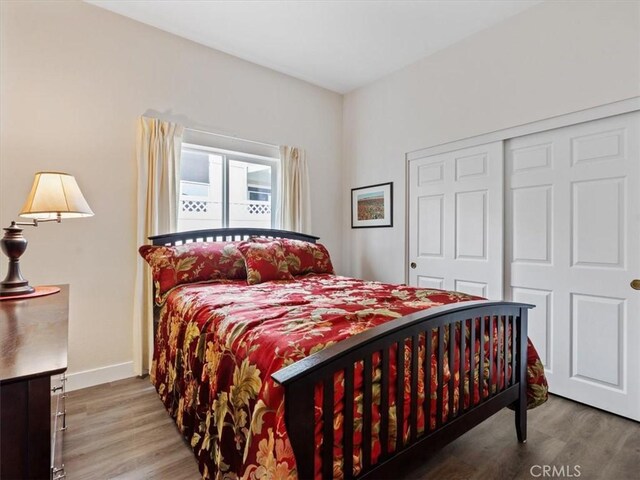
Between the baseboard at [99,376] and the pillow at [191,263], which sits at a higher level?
the pillow at [191,263]

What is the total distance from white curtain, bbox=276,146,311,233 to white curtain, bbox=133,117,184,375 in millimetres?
1149

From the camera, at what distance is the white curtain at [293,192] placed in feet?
11.7

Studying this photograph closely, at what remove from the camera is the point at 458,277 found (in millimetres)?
3047

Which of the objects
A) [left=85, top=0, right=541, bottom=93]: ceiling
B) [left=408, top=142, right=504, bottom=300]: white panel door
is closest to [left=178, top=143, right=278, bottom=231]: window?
[left=85, top=0, right=541, bottom=93]: ceiling

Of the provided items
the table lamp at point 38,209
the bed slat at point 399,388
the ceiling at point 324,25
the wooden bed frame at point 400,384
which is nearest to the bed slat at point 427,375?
the wooden bed frame at point 400,384

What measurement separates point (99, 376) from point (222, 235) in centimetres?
145

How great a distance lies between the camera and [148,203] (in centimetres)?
271

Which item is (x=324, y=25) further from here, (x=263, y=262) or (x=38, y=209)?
(x=38, y=209)

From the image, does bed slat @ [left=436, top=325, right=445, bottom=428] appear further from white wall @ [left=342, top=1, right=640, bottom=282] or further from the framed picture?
the framed picture

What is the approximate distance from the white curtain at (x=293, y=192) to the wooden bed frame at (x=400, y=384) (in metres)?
2.34

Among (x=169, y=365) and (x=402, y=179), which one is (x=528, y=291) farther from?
(x=169, y=365)

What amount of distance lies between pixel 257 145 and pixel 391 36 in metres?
1.61

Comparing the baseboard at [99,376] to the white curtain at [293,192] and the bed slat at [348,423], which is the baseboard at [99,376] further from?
the bed slat at [348,423]

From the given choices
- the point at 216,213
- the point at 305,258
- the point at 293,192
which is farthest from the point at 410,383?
the point at 293,192
